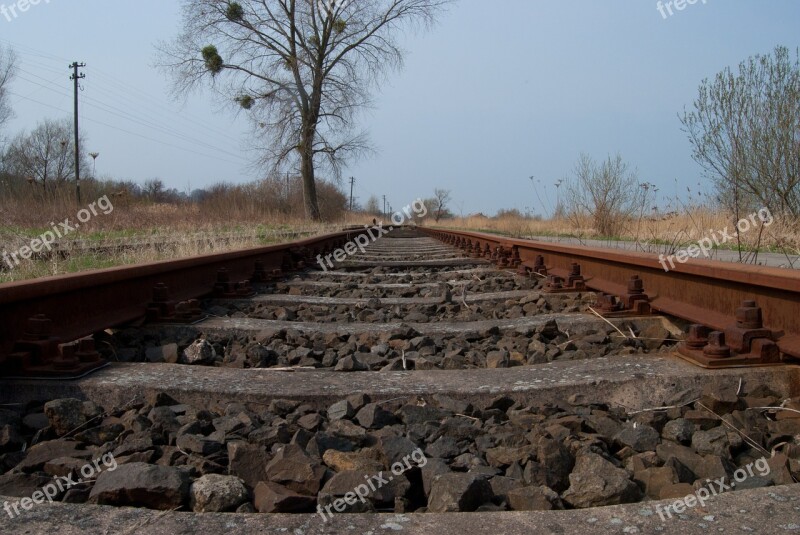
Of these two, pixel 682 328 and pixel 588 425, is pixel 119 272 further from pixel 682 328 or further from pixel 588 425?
pixel 682 328

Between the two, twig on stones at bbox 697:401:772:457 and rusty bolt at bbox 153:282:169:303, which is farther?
rusty bolt at bbox 153:282:169:303

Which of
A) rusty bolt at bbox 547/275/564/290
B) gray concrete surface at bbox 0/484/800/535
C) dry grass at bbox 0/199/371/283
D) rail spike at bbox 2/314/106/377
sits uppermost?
dry grass at bbox 0/199/371/283

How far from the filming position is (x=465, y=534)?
1.32 meters

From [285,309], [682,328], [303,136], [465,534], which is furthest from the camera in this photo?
[303,136]

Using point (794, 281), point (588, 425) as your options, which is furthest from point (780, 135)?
point (588, 425)

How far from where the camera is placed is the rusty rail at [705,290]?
2.52m

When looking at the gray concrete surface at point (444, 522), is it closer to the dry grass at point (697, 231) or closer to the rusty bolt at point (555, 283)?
the rusty bolt at point (555, 283)

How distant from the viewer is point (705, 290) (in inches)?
127

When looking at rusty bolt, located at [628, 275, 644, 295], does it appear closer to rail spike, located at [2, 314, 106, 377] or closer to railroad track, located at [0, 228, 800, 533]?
railroad track, located at [0, 228, 800, 533]

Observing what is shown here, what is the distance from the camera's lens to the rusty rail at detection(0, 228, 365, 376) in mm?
2539

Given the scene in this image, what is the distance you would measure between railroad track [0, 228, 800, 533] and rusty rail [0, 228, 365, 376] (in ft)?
0.04

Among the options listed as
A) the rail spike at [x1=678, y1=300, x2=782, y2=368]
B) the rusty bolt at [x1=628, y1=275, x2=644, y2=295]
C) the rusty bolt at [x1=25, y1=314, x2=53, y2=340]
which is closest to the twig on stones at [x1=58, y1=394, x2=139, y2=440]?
the rusty bolt at [x1=25, y1=314, x2=53, y2=340]

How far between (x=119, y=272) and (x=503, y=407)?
2236 millimetres

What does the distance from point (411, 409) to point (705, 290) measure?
5.81 ft
